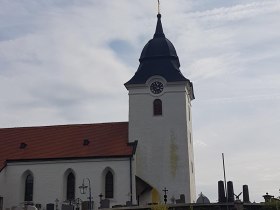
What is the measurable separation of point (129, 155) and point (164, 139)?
3612 millimetres

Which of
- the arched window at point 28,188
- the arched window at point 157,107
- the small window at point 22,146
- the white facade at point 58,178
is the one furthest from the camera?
the small window at point 22,146

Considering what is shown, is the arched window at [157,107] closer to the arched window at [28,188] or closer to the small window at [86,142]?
the small window at [86,142]

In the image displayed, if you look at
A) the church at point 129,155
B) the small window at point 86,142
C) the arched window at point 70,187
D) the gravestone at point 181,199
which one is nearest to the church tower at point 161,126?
the church at point 129,155

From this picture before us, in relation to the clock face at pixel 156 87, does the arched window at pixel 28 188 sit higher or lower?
lower

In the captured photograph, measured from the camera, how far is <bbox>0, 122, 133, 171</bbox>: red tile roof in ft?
143

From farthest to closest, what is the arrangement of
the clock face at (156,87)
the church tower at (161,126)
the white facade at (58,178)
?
the clock face at (156,87)
the church tower at (161,126)
the white facade at (58,178)

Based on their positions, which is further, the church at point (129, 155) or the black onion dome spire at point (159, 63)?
the black onion dome spire at point (159, 63)

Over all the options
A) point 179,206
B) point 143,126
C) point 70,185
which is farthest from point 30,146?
point 179,206

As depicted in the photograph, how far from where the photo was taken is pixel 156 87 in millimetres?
44844

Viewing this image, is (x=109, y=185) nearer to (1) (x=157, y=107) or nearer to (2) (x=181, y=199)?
(2) (x=181, y=199)

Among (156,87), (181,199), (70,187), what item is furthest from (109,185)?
(156,87)

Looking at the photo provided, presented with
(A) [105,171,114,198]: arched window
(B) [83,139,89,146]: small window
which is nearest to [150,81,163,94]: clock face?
(B) [83,139,89,146]: small window

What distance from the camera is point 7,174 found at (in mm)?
43906

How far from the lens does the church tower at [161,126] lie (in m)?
42.3
